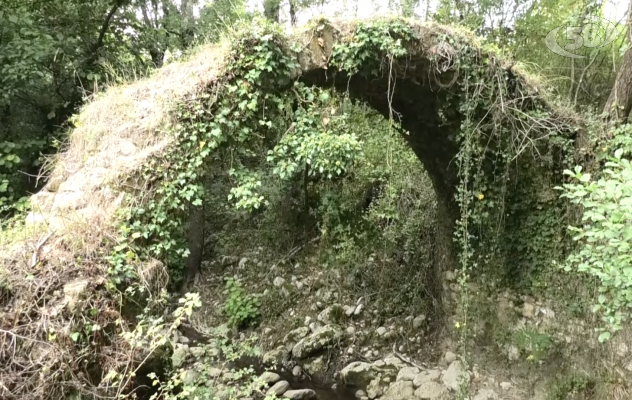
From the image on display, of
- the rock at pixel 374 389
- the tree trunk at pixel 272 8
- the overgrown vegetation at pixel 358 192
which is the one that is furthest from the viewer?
the tree trunk at pixel 272 8

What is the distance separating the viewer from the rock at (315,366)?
225 inches

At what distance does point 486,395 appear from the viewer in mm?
4879

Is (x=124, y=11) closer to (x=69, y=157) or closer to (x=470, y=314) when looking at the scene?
(x=69, y=157)

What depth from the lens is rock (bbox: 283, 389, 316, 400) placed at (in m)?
4.99

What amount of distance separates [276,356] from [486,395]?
2.71 m

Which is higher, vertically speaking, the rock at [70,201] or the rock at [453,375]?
the rock at [70,201]

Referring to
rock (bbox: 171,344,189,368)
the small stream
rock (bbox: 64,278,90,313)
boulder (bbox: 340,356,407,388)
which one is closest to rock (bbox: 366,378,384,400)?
boulder (bbox: 340,356,407,388)

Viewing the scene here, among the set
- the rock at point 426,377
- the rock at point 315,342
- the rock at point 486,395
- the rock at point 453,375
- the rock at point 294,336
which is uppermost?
the rock at point 486,395

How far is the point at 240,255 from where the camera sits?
891 centimetres

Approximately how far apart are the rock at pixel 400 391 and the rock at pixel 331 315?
149cm

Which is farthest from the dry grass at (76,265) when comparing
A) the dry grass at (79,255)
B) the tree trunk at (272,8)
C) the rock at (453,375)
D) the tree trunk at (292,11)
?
the tree trunk at (292,11)

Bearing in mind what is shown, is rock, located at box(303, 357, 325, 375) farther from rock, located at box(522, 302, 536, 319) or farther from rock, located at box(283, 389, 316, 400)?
rock, located at box(522, 302, 536, 319)

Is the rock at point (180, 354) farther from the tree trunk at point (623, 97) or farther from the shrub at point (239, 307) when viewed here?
the tree trunk at point (623, 97)

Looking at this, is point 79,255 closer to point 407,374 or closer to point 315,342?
point 315,342
